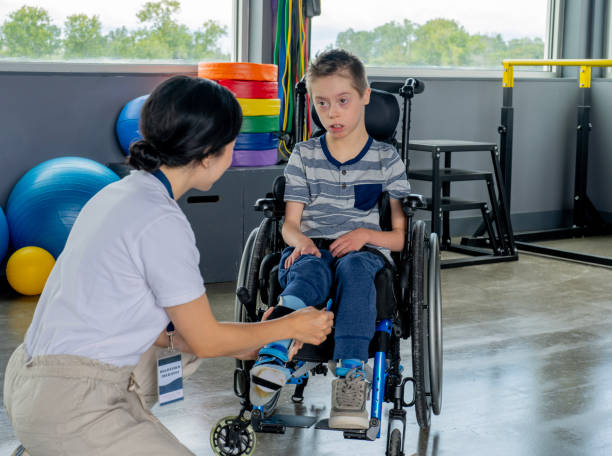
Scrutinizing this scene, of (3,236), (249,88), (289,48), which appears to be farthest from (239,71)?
(3,236)

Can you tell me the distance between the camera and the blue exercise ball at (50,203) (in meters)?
3.75

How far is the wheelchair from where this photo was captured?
2.00 meters

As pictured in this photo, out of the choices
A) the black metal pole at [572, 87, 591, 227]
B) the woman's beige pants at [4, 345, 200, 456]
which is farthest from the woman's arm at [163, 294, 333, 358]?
the black metal pole at [572, 87, 591, 227]

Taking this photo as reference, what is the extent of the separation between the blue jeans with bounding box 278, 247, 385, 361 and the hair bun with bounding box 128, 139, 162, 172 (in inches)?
28.2

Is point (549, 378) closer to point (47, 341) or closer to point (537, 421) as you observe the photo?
point (537, 421)

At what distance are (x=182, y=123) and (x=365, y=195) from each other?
110 cm

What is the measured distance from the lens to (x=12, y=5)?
4203 millimetres

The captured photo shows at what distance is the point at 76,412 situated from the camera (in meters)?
1.31

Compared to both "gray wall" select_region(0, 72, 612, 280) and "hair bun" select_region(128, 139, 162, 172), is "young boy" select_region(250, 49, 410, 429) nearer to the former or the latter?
"hair bun" select_region(128, 139, 162, 172)

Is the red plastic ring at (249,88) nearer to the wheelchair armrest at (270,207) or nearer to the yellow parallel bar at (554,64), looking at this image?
the yellow parallel bar at (554,64)

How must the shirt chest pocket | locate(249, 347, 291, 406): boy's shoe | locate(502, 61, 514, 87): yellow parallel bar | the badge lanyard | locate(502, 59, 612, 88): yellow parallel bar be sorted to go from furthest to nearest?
locate(502, 61, 514, 87): yellow parallel bar, locate(502, 59, 612, 88): yellow parallel bar, the shirt chest pocket, locate(249, 347, 291, 406): boy's shoe, the badge lanyard

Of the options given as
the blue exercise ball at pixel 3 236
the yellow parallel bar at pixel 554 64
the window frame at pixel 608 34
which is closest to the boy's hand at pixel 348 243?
the blue exercise ball at pixel 3 236

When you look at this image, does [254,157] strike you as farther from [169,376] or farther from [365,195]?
[169,376]

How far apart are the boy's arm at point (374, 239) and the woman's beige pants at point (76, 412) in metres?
0.96
